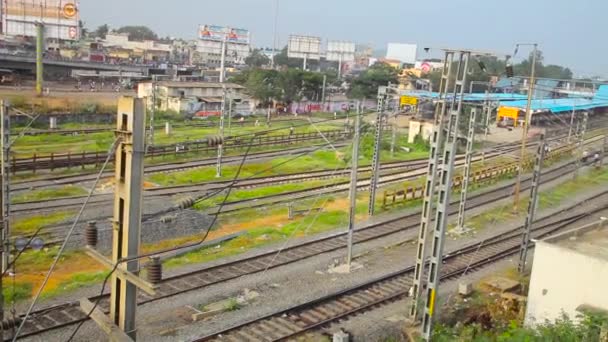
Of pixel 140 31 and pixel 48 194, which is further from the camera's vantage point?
pixel 140 31

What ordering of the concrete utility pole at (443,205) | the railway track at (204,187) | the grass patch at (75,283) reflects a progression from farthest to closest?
the railway track at (204,187) < the grass patch at (75,283) < the concrete utility pole at (443,205)

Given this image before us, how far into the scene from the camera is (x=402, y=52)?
497ft

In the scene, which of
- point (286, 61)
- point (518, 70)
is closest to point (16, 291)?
point (518, 70)

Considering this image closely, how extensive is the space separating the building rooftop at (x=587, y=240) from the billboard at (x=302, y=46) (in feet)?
234

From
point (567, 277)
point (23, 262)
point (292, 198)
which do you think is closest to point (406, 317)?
point (567, 277)

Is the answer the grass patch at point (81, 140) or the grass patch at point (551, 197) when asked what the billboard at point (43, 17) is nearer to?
the grass patch at point (81, 140)

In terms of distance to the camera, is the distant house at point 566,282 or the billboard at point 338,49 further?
the billboard at point 338,49

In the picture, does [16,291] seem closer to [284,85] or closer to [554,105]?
[284,85]

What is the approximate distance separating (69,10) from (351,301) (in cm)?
4904

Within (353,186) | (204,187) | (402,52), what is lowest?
(204,187)

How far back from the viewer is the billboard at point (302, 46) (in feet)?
274

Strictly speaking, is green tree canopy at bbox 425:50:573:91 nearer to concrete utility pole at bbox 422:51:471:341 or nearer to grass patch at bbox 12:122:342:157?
grass patch at bbox 12:122:342:157

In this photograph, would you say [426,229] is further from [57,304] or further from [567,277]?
[57,304]

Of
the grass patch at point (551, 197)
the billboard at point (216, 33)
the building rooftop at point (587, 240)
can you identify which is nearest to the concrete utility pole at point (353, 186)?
the building rooftop at point (587, 240)
